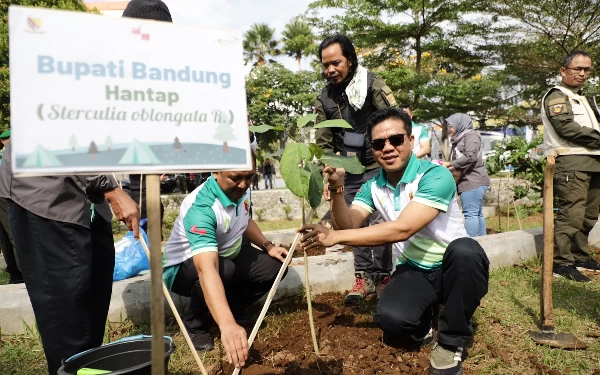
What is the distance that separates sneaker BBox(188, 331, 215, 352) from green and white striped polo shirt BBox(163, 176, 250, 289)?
1.13ft

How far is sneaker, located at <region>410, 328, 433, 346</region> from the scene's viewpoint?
2.36m

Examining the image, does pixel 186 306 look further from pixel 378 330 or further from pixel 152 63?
pixel 152 63

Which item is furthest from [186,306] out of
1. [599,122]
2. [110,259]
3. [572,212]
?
[599,122]

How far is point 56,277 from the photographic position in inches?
70.0

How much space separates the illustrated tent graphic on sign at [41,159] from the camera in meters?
1.09

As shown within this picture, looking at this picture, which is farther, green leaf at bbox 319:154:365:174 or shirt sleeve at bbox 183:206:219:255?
shirt sleeve at bbox 183:206:219:255

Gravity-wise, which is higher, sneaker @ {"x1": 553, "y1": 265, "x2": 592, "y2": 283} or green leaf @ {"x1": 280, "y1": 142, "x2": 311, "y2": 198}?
green leaf @ {"x1": 280, "y1": 142, "x2": 311, "y2": 198}

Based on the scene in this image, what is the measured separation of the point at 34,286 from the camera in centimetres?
178

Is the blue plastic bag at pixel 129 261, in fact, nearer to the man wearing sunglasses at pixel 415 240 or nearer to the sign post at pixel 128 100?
the man wearing sunglasses at pixel 415 240

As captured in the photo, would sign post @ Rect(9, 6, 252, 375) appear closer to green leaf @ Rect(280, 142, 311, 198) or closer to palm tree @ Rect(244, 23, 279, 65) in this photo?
green leaf @ Rect(280, 142, 311, 198)

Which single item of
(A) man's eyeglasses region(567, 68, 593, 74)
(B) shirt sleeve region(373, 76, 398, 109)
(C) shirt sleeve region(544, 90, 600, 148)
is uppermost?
(A) man's eyeglasses region(567, 68, 593, 74)

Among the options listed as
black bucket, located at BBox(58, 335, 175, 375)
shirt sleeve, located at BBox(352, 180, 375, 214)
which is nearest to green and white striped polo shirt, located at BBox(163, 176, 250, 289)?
black bucket, located at BBox(58, 335, 175, 375)

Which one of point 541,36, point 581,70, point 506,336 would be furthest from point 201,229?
point 541,36

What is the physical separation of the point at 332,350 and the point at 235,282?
77 centimetres
